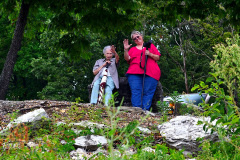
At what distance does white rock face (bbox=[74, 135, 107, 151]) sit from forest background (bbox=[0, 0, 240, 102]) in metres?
1.97

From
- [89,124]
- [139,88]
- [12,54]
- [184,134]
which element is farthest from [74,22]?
[184,134]

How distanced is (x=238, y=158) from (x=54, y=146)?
2.16 meters

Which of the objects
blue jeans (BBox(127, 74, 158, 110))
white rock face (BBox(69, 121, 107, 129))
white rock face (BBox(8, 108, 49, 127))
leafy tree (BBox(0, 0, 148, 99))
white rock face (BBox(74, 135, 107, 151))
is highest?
leafy tree (BBox(0, 0, 148, 99))

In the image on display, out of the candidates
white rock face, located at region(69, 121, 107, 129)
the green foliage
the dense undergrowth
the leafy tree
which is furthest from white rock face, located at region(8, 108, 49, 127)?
the green foliage

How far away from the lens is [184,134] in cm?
484

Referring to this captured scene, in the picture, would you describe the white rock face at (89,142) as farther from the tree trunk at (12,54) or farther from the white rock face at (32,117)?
the tree trunk at (12,54)

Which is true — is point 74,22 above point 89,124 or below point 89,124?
above

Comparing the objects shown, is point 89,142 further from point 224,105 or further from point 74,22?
point 74,22

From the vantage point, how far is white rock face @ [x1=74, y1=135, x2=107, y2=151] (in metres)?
4.50

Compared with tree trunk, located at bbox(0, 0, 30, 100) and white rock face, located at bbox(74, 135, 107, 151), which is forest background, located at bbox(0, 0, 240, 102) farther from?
white rock face, located at bbox(74, 135, 107, 151)

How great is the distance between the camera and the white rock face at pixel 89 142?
4.50 metres

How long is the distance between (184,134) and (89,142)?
1393mm

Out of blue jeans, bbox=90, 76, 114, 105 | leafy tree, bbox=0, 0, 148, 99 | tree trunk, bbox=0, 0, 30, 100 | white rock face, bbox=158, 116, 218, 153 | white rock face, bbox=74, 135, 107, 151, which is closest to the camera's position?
white rock face, bbox=74, 135, 107, 151

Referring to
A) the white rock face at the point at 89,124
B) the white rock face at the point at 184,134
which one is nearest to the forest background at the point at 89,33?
the white rock face at the point at 89,124
